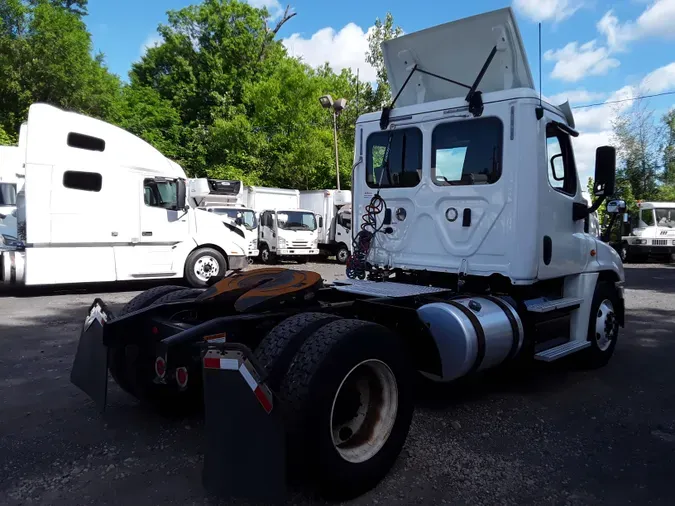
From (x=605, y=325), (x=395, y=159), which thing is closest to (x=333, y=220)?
(x=395, y=159)

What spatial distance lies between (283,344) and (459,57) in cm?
370

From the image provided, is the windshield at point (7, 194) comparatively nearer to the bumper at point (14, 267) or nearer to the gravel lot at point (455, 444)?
the bumper at point (14, 267)

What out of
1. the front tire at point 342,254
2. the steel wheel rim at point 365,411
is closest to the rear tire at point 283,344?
the steel wheel rim at point 365,411

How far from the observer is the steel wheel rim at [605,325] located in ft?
18.1

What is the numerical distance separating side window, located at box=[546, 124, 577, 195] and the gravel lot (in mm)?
2024

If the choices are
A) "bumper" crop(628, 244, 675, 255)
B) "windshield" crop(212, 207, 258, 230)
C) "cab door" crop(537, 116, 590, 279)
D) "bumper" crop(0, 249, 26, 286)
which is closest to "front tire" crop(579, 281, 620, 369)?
"cab door" crop(537, 116, 590, 279)

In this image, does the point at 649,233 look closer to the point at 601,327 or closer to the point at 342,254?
the point at 342,254

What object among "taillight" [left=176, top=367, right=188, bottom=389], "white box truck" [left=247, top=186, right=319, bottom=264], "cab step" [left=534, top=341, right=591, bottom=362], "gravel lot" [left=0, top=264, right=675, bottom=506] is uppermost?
"white box truck" [left=247, top=186, right=319, bottom=264]

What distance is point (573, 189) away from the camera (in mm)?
5238

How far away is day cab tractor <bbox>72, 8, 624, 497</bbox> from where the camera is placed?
8.53 ft

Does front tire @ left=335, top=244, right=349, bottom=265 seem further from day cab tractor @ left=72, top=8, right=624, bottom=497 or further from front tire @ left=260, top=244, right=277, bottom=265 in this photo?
day cab tractor @ left=72, top=8, right=624, bottom=497

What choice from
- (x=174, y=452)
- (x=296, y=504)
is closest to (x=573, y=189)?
(x=296, y=504)

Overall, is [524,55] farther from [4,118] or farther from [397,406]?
[4,118]

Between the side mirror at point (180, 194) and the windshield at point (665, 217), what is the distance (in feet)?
63.6
